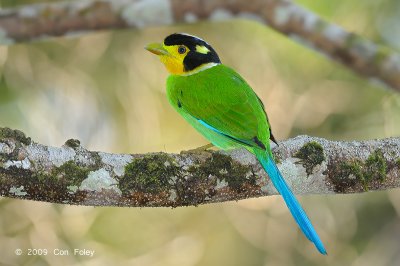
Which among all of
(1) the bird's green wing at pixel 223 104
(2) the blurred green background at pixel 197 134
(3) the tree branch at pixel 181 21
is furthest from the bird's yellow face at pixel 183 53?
(2) the blurred green background at pixel 197 134

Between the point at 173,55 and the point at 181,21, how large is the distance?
2.74 feet

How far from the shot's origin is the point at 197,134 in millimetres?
5836

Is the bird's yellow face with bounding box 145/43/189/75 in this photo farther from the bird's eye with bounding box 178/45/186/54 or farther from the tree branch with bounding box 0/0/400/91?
the tree branch with bounding box 0/0/400/91

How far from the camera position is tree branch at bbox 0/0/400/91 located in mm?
4270

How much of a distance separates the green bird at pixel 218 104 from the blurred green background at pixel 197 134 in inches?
78.8

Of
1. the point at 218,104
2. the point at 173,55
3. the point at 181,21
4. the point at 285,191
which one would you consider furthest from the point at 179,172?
the point at 181,21

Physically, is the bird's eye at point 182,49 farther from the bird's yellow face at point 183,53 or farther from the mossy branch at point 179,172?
the mossy branch at point 179,172

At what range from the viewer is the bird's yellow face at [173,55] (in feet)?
11.9

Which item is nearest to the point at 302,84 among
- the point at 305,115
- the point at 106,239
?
the point at 305,115

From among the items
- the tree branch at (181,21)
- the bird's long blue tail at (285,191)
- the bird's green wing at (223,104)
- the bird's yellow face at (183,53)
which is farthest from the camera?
the tree branch at (181,21)

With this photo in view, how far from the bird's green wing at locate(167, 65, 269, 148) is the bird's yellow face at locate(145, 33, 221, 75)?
0.15 metres

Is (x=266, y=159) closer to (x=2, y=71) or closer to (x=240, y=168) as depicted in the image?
(x=240, y=168)

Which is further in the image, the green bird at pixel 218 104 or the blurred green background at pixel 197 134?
the blurred green background at pixel 197 134

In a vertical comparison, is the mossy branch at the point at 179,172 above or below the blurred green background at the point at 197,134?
above
